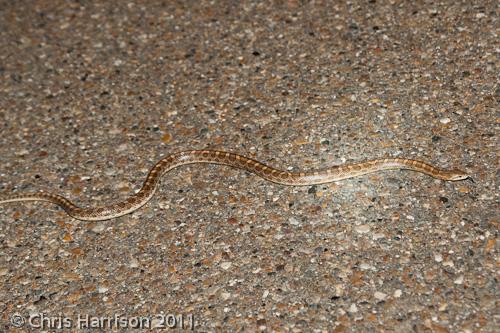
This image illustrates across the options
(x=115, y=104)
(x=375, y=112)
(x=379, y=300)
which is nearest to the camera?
(x=379, y=300)

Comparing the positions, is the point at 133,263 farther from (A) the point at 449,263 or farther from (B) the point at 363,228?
(A) the point at 449,263

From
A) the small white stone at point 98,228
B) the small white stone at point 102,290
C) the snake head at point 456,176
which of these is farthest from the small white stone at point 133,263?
the snake head at point 456,176

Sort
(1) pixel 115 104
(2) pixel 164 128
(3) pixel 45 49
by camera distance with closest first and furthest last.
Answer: (2) pixel 164 128 → (1) pixel 115 104 → (3) pixel 45 49

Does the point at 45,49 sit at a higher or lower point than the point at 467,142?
lower

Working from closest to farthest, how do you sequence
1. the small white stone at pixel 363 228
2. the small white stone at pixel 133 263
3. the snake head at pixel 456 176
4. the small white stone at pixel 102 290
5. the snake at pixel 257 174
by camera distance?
1. the small white stone at pixel 102 290
2. the small white stone at pixel 363 228
3. the small white stone at pixel 133 263
4. the snake head at pixel 456 176
5. the snake at pixel 257 174

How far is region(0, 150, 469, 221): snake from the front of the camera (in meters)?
7.37

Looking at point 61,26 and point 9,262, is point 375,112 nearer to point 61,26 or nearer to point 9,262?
point 9,262

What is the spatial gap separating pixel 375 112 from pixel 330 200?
5.51 ft

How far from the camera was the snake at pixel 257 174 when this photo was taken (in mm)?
7372

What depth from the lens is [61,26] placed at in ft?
37.3

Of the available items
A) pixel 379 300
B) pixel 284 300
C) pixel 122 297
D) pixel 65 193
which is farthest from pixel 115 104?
pixel 379 300

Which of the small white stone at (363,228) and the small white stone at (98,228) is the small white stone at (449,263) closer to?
the small white stone at (363,228)

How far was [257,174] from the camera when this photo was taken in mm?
7785

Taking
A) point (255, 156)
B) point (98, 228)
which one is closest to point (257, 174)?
point (255, 156)
